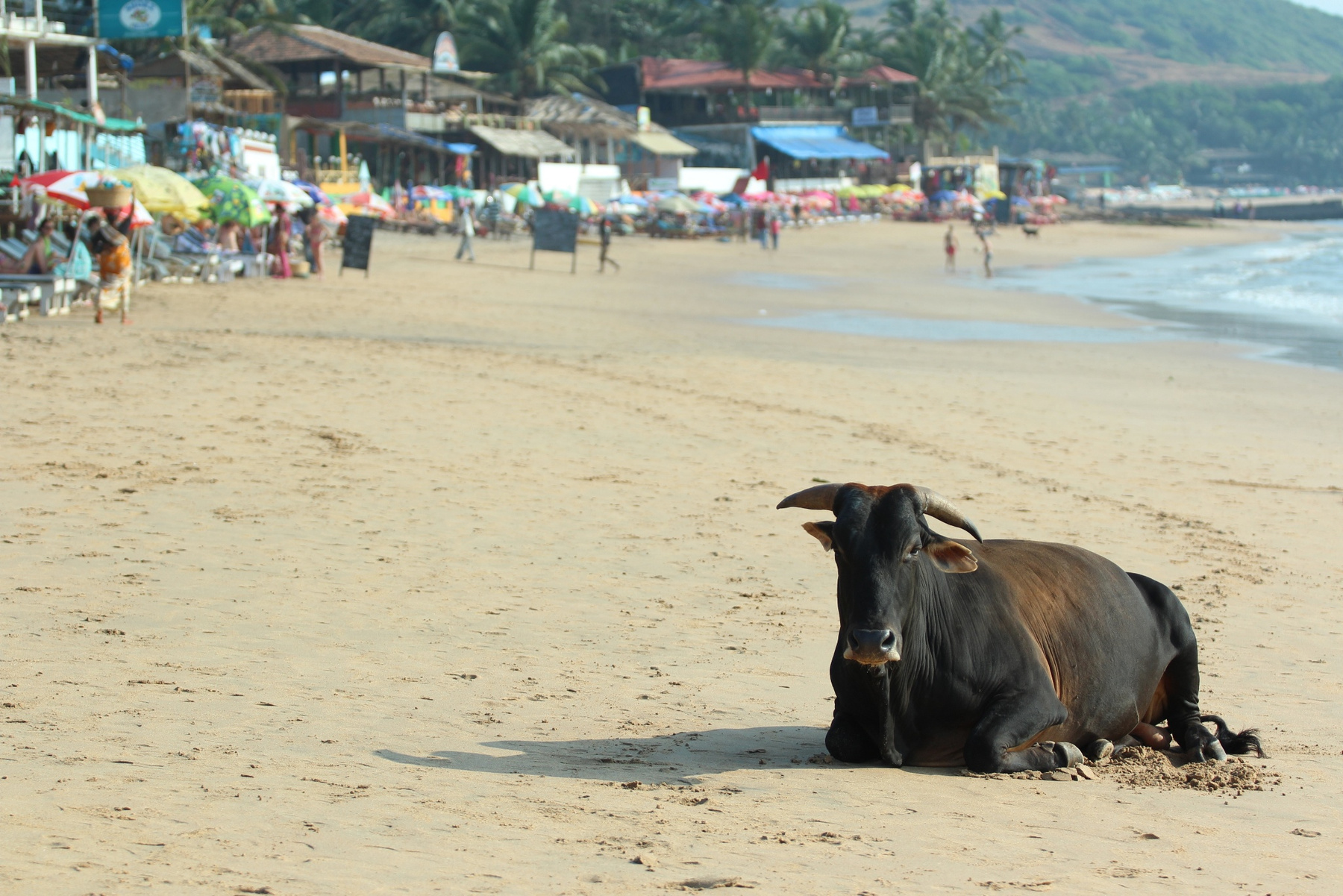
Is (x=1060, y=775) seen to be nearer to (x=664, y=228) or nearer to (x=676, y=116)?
(x=664, y=228)

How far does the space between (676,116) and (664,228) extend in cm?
3189

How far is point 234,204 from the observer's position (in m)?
25.2

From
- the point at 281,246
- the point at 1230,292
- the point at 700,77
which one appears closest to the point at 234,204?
the point at 281,246

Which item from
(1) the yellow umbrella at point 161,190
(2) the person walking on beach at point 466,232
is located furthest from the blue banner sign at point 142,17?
(1) the yellow umbrella at point 161,190

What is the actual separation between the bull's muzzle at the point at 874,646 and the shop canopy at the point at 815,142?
7481 cm

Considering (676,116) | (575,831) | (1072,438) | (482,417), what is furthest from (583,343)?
(676,116)

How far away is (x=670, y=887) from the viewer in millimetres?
3898

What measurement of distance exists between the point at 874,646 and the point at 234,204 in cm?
2277

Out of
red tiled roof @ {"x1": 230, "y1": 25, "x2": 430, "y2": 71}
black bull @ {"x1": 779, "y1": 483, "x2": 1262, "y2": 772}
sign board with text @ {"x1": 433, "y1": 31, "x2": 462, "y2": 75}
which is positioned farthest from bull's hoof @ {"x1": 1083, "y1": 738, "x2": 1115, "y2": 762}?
sign board with text @ {"x1": 433, "y1": 31, "x2": 462, "y2": 75}

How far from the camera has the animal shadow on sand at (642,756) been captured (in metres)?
5.01

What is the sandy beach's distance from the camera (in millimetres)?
4246

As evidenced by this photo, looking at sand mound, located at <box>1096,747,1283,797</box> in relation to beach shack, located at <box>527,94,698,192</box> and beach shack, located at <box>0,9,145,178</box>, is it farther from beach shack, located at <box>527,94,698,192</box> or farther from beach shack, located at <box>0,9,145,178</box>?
beach shack, located at <box>527,94,698,192</box>

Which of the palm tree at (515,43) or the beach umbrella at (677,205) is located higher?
the palm tree at (515,43)

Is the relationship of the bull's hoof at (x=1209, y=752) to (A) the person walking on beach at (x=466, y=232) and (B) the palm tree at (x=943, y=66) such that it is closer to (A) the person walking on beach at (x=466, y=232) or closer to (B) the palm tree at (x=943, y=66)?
(A) the person walking on beach at (x=466, y=232)
